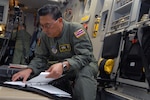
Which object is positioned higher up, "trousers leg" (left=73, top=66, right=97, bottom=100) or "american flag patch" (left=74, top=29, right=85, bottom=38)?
"american flag patch" (left=74, top=29, right=85, bottom=38)

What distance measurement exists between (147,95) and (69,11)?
2.97 meters

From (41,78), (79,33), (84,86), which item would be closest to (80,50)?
(79,33)

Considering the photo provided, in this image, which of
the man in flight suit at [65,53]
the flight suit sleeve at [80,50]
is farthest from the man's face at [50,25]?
the flight suit sleeve at [80,50]

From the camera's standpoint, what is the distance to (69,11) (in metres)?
4.11

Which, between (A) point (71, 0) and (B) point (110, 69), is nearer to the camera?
(B) point (110, 69)


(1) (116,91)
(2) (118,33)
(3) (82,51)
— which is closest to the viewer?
(3) (82,51)

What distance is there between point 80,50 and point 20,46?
7.76 feet

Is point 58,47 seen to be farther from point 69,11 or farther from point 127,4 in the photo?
point 69,11

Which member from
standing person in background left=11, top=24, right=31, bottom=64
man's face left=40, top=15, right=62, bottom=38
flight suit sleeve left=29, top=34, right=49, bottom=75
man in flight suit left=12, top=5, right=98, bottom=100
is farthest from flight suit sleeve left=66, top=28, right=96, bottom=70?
standing person in background left=11, top=24, right=31, bottom=64

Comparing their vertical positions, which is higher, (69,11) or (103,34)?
(69,11)

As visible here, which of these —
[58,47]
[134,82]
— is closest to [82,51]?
[58,47]

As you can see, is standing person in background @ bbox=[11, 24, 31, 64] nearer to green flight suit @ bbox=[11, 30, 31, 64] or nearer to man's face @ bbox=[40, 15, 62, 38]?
green flight suit @ bbox=[11, 30, 31, 64]

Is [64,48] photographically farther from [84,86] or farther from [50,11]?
[84,86]

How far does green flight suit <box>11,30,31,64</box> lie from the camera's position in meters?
3.45
